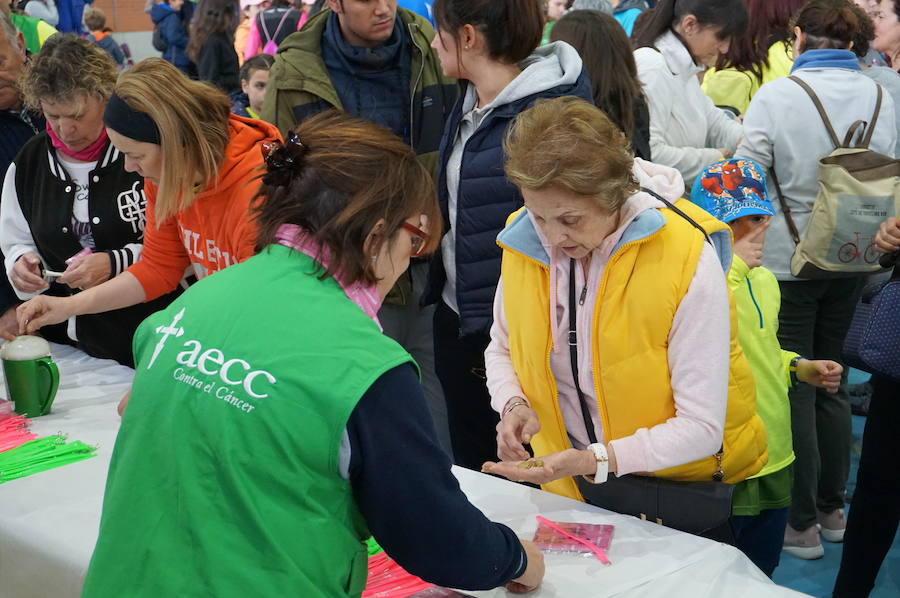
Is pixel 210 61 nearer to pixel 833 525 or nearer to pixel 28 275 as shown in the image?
pixel 28 275

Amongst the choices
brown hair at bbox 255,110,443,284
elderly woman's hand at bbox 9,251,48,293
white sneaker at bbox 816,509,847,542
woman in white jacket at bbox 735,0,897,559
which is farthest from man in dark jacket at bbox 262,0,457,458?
brown hair at bbox 255,110,443,284

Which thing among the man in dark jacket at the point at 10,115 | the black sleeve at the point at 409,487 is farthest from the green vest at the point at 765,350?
the man in dark jacket at the point at 10,115

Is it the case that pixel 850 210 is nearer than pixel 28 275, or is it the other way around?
pixel 28 275

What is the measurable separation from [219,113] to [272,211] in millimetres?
946

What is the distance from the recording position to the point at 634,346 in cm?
164

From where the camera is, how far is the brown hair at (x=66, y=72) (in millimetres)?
2322

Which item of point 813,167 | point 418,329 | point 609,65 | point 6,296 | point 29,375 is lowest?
point 418,329

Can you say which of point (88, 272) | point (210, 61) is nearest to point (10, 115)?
point (88, 272)

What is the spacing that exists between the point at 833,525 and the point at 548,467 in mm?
1852

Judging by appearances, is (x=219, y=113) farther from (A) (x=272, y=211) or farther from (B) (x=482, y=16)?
(A) (x=272, y=211)

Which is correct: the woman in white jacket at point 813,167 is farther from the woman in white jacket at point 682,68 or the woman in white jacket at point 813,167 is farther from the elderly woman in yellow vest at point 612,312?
the elderly woman in yellow vest at point 612,312

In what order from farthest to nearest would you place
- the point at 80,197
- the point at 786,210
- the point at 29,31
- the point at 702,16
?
the point at 29,31 < the point at 702,16 < the point at 786,210 < the point at 80,197

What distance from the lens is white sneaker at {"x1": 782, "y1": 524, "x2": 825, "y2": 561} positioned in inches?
114

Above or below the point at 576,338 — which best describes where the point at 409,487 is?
above
